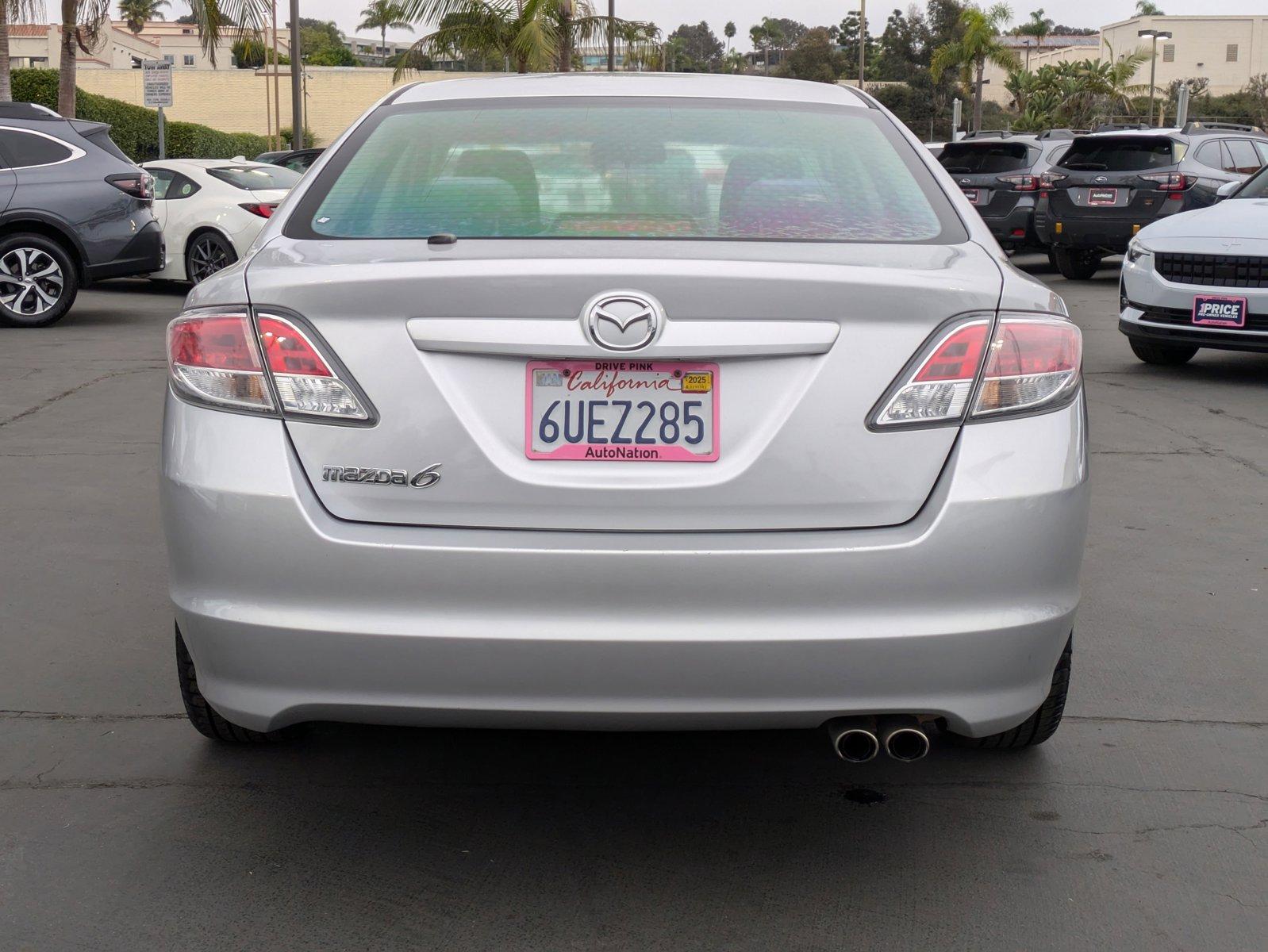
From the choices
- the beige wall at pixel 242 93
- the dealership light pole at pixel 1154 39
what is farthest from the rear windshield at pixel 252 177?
the beige wall at pixel 242 93

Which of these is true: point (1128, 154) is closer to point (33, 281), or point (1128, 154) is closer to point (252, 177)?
point (252, 177)

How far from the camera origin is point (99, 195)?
1266 centimetres

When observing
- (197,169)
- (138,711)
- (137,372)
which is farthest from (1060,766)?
(197,169)

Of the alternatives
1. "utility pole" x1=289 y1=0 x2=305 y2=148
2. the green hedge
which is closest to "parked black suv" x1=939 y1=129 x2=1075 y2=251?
"utility pole" x1=289 y1=0 x2=305 y2=148

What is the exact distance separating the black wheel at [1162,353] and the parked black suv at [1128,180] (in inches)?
225

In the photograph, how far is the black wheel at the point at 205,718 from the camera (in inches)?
131

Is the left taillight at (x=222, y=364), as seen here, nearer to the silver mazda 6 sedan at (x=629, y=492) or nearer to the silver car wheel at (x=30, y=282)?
the silver mazda 6 sedan at (x=629, y=492)

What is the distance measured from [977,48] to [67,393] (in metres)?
51.4

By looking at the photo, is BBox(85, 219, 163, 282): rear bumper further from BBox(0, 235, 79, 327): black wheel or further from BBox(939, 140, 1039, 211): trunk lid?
BBox(939, 140, 1039, 211): trunk lid

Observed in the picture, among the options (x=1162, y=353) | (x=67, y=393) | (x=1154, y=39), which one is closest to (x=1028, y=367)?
(x=67, y=393)

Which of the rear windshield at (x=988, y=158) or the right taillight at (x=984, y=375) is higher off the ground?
the rear windshield at (x=988, y=158)

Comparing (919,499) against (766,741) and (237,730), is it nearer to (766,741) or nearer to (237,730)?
(766,741)

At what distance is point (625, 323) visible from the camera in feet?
8.62

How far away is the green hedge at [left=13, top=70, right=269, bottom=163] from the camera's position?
108 ft
